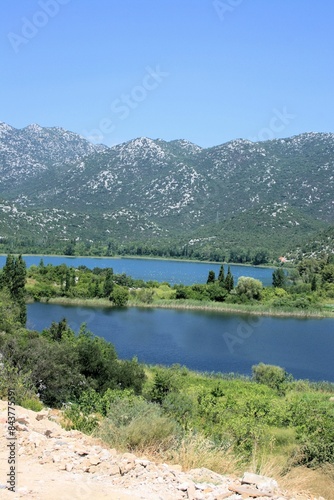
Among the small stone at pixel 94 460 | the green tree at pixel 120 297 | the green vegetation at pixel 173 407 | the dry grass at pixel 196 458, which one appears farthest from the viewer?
the green tree at pixel 120 297

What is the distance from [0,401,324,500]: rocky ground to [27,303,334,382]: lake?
90.2ft

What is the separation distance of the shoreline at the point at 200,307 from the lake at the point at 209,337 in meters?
1.97

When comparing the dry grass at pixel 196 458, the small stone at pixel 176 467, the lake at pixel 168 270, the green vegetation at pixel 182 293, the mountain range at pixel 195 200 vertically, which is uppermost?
the mountain range at pixel 195 200

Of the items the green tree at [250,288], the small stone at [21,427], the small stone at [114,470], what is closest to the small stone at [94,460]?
the small stone at [114,470]

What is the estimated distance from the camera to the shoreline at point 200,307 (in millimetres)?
55938

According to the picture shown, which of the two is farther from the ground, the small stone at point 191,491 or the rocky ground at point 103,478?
the small stone at point 191,491

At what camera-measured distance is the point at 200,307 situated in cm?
5838

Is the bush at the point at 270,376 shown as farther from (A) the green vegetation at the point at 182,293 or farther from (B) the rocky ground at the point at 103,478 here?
(A) the green vegetation at the point at 182,293

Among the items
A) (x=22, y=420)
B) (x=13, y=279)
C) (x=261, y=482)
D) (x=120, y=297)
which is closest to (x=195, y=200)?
(x=120, y=297)

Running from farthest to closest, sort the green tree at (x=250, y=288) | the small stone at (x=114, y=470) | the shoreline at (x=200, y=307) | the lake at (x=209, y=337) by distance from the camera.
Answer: the green tree at (x=250, y=288) → the shoreline at (x=200, y=307) → the lake at (x=209, y=337) → the small stone at (x=114, y=470)

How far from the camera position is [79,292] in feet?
205

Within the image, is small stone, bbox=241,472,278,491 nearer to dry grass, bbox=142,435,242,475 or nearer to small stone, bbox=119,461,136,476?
dry grass, bbox=142,435,242,475

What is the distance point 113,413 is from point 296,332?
133 feet

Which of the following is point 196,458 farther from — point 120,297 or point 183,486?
point 120,297
